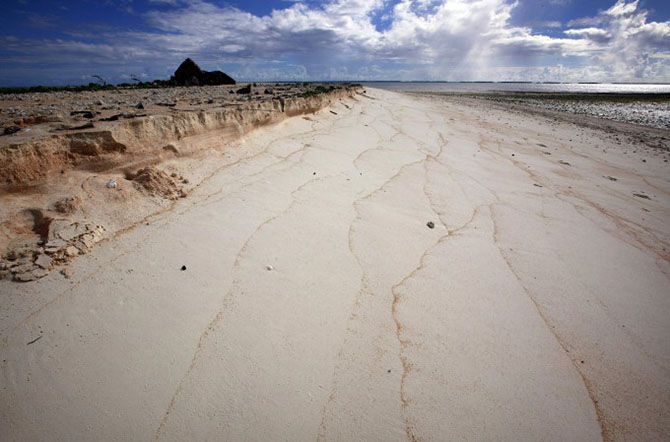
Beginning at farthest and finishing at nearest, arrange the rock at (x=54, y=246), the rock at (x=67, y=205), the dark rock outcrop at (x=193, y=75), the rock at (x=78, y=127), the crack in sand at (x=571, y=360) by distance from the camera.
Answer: the dark rock outcrop at (x=193, y=75)
the rock at (x=78, y=127)
the rock at (x=67, y=205)
the rock at (x=54, y=246)
the crack in sand at (x=571, y=360)

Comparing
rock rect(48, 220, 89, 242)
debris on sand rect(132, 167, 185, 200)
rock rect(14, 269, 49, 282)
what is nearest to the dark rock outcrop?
debris on sand rect(132, 167, 185, 200)

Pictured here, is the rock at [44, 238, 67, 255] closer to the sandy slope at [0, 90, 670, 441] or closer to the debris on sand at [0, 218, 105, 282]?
the debris on sand at [0, 218, 105, 282]

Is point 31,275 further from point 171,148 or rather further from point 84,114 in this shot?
point 84,114

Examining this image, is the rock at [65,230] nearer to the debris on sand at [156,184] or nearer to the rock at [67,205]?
the rock at [67,205]

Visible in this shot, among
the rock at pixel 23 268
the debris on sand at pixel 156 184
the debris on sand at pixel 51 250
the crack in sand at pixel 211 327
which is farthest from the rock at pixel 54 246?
the crack in sand at pixel 211 327

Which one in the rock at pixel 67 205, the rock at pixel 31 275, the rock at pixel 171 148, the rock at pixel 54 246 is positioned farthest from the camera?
the rock at pixel 171 148

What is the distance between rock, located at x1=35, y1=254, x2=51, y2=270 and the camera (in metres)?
1.88

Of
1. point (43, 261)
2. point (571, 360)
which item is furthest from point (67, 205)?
point (571, 360)

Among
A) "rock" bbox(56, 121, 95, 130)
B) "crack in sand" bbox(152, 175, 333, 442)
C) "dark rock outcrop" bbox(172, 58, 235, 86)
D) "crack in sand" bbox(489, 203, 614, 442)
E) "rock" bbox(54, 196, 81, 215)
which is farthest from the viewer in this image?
"dark rock outcrop" bbox(172, 58, 235, 86)

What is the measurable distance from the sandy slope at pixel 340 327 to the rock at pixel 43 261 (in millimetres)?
112

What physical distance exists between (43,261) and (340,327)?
2.01 meters

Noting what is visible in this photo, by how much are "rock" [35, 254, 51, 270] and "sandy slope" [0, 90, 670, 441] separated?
4.4 inches

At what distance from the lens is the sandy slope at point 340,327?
1469mm

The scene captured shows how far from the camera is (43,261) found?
1.90m
